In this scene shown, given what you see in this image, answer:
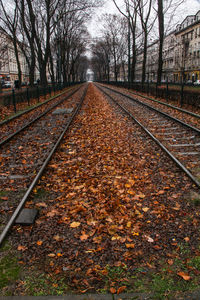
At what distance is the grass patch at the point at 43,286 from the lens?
107 inches

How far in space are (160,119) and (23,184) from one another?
8535 mm

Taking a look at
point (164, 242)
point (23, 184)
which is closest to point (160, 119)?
point (23, 184)

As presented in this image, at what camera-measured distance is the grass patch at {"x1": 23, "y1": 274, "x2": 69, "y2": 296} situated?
2721 millimetres

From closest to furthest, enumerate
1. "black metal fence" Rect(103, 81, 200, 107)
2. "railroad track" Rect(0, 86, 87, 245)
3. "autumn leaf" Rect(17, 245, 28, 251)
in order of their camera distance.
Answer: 1. "autumn leaf" Rect(17, 245, 28, 251)
2. "railroad track" Rect(0, 86, 87, 245)
3. "black metal fence" Rect(103, 81, 200, 107)

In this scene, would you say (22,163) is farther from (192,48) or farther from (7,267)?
(192,48)

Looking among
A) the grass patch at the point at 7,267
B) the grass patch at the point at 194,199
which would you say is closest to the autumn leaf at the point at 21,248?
the grass patch at the point at 7,267

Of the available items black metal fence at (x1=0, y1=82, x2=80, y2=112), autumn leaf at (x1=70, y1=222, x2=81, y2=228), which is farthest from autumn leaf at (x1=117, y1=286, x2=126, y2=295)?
black metal fence at (x1=0, y1=82, x2=80, y2=112)

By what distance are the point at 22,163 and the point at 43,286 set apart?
13.7ft

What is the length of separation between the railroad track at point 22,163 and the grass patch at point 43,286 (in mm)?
801

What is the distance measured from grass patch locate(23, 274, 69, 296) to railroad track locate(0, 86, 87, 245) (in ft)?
2.63

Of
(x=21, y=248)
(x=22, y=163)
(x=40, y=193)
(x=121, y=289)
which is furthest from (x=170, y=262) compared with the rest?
(x=22, y=163)

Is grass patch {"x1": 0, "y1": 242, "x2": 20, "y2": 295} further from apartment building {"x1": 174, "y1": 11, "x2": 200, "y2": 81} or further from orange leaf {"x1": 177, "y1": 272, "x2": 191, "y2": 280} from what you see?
apartment building {"x1": 174, "y1": 11, "x2": 200, "y2": 81}

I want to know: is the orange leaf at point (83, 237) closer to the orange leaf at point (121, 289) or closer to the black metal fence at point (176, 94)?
the orange leaf at point (121, 289)

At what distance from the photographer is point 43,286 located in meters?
2.80
